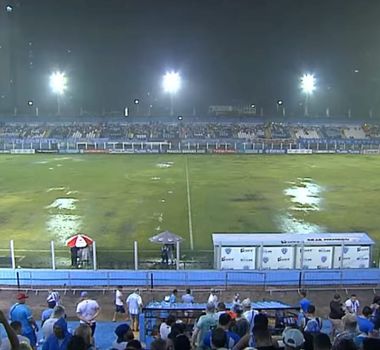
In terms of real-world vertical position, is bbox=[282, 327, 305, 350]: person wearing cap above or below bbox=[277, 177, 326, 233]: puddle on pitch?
above

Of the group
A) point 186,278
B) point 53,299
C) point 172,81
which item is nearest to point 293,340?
point 53,299

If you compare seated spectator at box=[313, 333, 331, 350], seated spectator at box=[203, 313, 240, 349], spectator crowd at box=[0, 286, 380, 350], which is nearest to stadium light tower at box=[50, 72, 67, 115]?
Answer: spectator crowd at box=[0, 286, 380, 350]

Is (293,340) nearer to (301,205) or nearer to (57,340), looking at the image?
(57,340)

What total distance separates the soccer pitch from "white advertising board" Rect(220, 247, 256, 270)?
3.62 m

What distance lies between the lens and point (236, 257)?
1797cm

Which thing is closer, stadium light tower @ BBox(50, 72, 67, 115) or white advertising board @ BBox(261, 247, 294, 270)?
white advertising board @ BBox(261, 247, 294, 270)

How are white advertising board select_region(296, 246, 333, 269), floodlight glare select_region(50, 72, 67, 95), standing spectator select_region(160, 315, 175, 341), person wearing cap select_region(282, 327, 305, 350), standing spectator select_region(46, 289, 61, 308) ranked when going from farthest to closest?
floodlight glare select_region(50, 72, 67, 95), white advertising board select_region(296, 246, 333, 269), standing spectator select_region(46, 289, 61, 308), standing spectator select_region(160, 315, 175, 341), person wearing cap select_region(282, 327, 305, 350)

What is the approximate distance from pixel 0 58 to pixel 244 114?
3715cm

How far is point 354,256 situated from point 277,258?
2.81m

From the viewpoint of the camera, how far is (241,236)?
18.8 metres

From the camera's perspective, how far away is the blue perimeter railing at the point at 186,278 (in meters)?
16.8

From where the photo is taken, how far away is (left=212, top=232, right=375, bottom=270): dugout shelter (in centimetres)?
1800

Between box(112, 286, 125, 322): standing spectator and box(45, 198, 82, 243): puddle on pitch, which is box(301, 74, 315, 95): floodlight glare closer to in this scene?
box(45, 198, 82, 243): puddle on pitch

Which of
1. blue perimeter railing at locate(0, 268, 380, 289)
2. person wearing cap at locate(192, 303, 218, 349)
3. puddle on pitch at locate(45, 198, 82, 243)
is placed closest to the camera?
person wearing cap at locate(192, 303, 218, 349)
